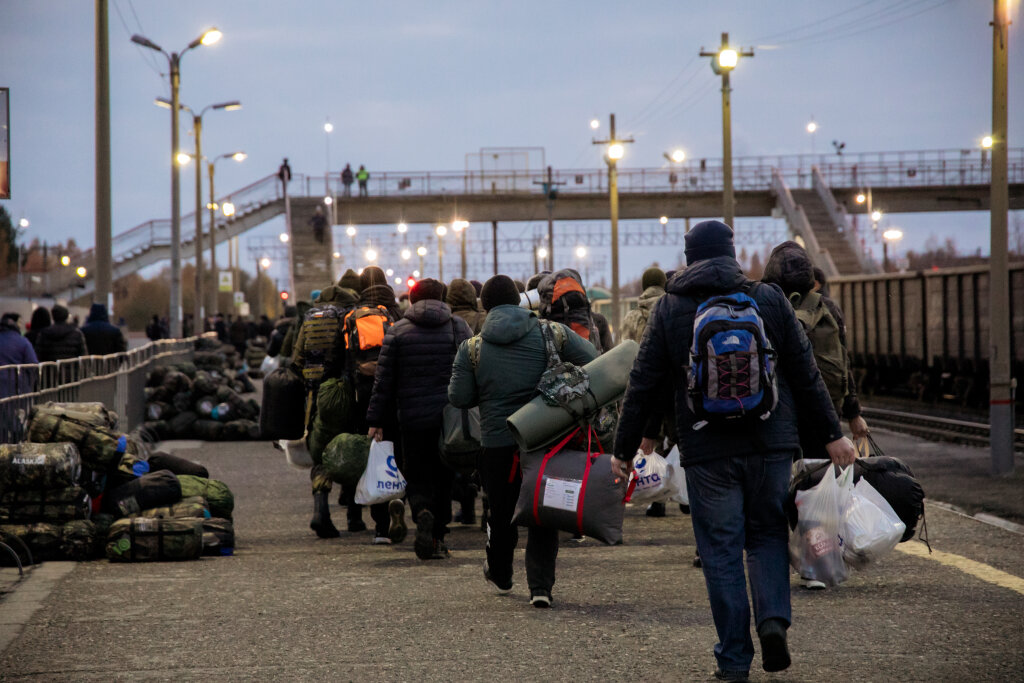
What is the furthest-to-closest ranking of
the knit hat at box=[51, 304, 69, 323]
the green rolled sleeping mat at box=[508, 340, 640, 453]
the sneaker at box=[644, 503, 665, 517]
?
1. the knit hat at box=[51, 304, 69, 323]
2. the sneaker at box=[644, 503, 665, 517]
3. the green rolled sleeping mat at box=[508, 340, 640, 453]

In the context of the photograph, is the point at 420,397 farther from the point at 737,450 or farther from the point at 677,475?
the point at 737,450

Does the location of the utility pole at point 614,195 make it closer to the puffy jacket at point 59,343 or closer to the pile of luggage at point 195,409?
the pile of luggage at point 195,409

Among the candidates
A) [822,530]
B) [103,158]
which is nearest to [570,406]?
[822,530]

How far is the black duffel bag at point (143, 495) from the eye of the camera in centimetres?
935

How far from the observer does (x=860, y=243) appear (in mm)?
55406

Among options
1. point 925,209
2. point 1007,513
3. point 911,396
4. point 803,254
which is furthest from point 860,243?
point 803,254

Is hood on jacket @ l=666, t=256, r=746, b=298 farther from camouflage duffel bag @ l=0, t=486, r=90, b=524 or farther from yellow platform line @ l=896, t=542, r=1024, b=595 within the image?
camouflage duffel bag @ l=0, t=486, r=90, b=524

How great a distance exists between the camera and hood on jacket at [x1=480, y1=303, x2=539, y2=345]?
7.31 metres

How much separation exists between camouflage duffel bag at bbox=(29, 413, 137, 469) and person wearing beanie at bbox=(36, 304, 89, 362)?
21.1 feet

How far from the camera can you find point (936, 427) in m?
20.7

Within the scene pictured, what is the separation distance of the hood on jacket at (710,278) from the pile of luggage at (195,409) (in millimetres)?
14855

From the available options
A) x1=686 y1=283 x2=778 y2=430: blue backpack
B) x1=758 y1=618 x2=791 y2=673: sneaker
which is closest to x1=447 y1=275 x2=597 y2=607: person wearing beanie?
x1=686 y1=283 x2=778 y2=430: blue backpack

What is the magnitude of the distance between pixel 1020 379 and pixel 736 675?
1752cm

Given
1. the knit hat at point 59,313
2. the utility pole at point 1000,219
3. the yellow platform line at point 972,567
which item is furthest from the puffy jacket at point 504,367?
the knit hat at point 59,313
